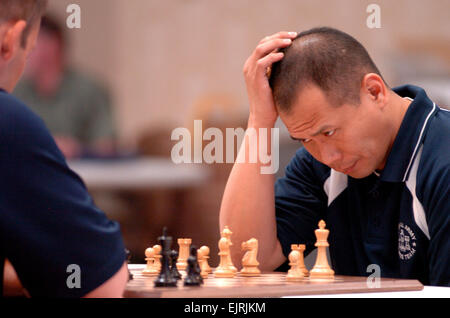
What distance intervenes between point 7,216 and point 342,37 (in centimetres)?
105

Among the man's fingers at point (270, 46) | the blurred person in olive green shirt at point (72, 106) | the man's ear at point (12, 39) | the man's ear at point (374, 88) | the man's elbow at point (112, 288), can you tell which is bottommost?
the blurred person in olive green shirt at point (72, 106)

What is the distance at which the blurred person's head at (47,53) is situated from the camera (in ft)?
16.9

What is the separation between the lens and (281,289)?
1383 millimetres

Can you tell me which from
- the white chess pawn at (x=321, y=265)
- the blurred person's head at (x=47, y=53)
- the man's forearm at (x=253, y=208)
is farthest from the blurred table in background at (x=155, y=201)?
the white chess pawn at (x=321, y=265)

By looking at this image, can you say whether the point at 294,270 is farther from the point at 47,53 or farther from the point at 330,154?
the point at 47,53

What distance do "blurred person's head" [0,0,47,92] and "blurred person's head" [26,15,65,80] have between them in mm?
3824

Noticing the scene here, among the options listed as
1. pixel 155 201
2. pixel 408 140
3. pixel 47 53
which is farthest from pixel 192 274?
pixel 47 53

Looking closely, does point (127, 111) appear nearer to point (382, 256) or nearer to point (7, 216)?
→ point (382, 256)

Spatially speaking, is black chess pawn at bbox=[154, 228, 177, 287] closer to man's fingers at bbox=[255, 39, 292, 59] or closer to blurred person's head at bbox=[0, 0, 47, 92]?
blurred person's head at bbox=[0, 0, 47, 92]

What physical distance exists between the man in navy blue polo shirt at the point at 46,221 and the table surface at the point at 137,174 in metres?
2.55

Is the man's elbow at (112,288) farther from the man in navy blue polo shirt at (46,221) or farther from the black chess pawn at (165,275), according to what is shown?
the black chess pawn at (165,275)
